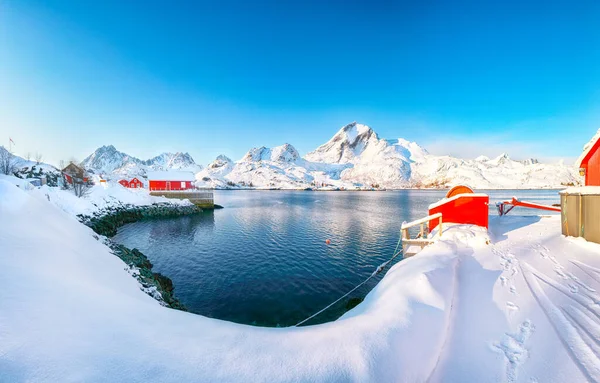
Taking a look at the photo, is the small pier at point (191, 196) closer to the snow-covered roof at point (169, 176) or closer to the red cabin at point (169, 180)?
the red cabin at point (169, 180)

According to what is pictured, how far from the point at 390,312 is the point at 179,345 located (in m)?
4.19

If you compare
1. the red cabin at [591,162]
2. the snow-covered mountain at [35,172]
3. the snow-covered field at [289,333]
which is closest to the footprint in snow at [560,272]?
the snow-covered field at [289,333]

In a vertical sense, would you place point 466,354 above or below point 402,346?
below

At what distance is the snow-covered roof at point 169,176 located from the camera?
208 ft

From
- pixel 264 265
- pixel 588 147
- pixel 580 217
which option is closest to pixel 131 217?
pixel 264 265

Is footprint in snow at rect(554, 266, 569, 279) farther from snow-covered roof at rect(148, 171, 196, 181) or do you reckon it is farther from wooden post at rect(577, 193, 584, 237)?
snow-covered roof at rect(148, 171, 196, 181)

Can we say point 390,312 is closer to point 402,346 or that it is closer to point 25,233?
point 402,346

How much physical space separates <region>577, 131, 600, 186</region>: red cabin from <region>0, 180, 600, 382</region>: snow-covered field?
32.9 ft

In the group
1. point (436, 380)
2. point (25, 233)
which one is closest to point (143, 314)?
point (25, 233)

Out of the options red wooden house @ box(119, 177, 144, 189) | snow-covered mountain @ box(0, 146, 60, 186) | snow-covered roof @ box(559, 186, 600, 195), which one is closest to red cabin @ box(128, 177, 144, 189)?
red wooden house @ box(119, 177, 144, 189)

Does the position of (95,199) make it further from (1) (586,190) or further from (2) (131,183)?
(1) (586,190)

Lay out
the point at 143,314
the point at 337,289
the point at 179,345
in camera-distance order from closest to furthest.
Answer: the point at 179,345, the point at 143,314, the point at 337,289

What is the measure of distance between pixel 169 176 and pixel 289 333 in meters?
71.1

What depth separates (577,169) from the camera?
47.1 feet
